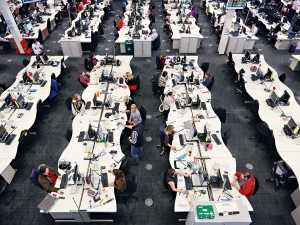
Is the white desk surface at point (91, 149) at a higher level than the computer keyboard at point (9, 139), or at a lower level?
higher

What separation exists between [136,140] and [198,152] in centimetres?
203

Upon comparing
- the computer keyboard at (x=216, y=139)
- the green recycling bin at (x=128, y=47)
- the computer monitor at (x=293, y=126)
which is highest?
the computer monitor at (x=293, y=126)

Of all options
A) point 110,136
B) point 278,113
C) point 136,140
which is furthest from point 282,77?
point 110,136

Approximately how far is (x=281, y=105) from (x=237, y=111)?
1846mm

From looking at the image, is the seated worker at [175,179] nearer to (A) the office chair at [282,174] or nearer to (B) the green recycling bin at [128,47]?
(A) the office chair at [282,174]

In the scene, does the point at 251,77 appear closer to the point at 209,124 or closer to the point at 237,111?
the point at 237,111

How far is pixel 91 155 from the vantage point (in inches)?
274

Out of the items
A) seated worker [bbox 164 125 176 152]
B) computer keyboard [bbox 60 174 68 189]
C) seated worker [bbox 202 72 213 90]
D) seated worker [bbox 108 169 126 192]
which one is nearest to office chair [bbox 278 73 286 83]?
seated worker [bbox 202 72 213 90]

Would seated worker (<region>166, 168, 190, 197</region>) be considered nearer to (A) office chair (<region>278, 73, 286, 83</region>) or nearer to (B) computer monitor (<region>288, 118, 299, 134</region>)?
(B) computer monitor (<region>288, 118, 299, 134</region>)

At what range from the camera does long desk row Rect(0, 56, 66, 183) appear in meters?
7.23

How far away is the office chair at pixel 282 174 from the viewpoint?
23.0 ft

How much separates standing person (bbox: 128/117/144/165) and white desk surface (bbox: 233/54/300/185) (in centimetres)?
452

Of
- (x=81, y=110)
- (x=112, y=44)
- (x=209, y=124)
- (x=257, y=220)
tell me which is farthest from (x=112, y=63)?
(x=257, y=220)

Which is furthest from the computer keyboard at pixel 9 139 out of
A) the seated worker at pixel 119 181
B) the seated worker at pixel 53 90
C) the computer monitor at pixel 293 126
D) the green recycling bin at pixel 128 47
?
the computer monitor at pixel 293 126
